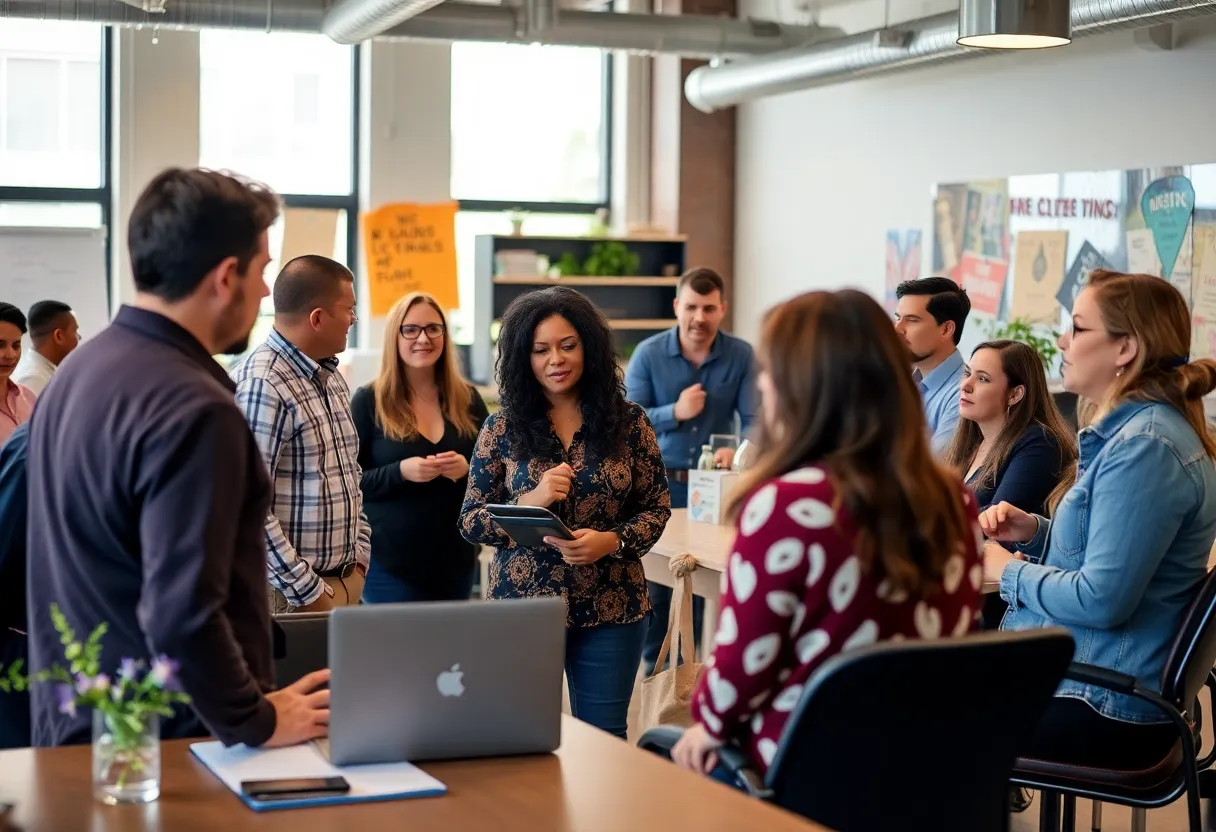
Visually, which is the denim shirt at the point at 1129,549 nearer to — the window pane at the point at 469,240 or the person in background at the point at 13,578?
the person in background at the point at 13,578

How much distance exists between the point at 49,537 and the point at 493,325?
6.24 m

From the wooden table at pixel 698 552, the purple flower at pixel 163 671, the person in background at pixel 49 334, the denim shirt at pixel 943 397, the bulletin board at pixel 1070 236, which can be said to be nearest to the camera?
the purple flower at pixel 163 671

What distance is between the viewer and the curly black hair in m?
3.31

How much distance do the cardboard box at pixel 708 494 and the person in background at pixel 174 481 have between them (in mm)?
2590

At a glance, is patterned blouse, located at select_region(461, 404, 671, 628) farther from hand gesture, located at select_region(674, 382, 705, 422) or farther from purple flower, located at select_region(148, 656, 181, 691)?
hand gesture, located at select_region(674, 382, 705, 422)

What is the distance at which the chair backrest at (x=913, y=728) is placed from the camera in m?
1.78

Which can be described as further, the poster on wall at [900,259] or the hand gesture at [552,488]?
the poster on wall at [900,259]

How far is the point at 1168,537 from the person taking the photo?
2.64 m

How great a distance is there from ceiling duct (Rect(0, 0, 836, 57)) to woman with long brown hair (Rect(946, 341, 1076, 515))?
414cm

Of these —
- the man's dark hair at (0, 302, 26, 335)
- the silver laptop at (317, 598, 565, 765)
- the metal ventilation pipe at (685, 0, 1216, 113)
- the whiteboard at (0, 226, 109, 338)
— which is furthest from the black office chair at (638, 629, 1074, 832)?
the whiteboard at (0, 226, 109, 338)

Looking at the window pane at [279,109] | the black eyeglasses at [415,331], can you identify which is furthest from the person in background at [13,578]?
the window pane at [279,109]

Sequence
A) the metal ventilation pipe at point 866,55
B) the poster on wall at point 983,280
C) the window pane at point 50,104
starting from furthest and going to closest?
the window pane at point 50,104, the poster on wall at point 983,280, the metal ventilation pipe at point 866,55

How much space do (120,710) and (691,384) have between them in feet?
14.2

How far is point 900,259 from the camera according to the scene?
7.39 meters
